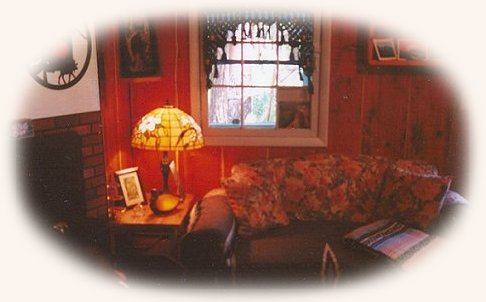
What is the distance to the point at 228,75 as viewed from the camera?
366cm

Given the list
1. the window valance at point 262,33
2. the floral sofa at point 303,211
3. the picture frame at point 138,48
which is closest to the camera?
the floral sofa at point 303,211

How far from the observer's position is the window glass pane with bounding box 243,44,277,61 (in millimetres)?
3609

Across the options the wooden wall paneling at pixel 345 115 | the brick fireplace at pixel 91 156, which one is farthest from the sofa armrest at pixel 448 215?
the brick fireplace at pixel 91 156

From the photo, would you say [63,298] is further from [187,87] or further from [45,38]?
[187,87]

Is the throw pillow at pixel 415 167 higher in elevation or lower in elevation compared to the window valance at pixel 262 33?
lower

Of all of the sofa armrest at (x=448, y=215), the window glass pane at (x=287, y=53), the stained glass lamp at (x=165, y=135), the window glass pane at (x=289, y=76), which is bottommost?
the sofa armrest at (x=448, y=215)

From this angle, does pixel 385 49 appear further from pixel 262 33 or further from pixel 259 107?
pixel 259 107

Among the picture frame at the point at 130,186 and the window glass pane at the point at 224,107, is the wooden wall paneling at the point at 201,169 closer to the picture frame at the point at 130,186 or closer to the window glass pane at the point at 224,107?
the window glass pane at the point at 224,107

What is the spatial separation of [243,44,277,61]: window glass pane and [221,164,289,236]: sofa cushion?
880 millimetres

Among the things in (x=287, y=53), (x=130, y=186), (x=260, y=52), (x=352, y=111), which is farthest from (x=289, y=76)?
(x=130, y=186)

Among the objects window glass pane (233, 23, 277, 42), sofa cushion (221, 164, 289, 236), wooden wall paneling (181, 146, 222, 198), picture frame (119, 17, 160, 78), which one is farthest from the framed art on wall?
picture frame (119, 17, 160, 78)

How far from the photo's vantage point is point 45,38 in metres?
2.43

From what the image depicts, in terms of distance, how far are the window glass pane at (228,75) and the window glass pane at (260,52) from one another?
0.11 metres

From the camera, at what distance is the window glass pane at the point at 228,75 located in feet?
12.0
